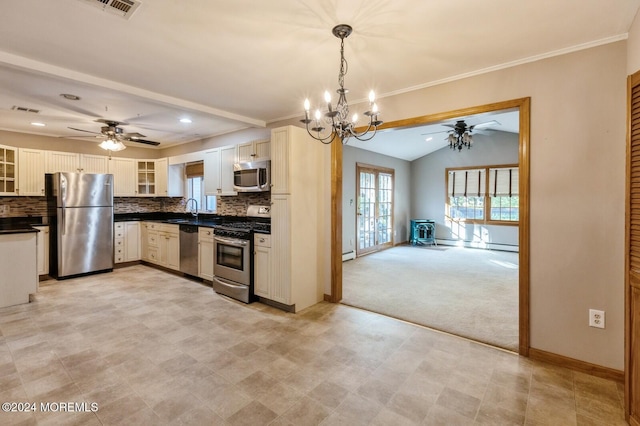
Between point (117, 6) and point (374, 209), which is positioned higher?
point (117, 6)

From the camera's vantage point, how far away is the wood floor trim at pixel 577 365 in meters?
2.29

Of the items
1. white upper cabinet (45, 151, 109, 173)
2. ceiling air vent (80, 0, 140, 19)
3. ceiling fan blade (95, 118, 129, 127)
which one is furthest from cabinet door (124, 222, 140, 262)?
ceiling air vent (80, 0, 140, 19)

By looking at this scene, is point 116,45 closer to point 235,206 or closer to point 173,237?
point 235,206

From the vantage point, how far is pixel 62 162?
5.40 metres

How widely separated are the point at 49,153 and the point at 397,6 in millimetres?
6235

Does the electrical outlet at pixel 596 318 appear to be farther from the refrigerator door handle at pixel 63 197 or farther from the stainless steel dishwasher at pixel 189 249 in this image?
the refrigerator door handle at pixel 63 197

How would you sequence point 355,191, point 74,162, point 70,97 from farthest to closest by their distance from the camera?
point 355,191, point 74,162, point 70,97

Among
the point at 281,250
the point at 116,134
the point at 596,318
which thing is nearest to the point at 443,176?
the point at 281,250

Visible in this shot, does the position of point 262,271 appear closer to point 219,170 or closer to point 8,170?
point 219,170

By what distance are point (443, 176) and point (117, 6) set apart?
8.85 meters

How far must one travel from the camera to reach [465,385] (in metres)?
2.22

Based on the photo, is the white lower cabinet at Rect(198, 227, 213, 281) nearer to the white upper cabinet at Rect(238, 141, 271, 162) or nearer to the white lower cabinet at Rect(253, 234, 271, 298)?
the white lower cabinet at Rect(253, 234, 271, 298)

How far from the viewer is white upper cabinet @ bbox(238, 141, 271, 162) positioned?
Answer: 433 cm

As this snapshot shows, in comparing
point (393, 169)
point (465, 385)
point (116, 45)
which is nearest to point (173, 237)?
point (116, 45)
